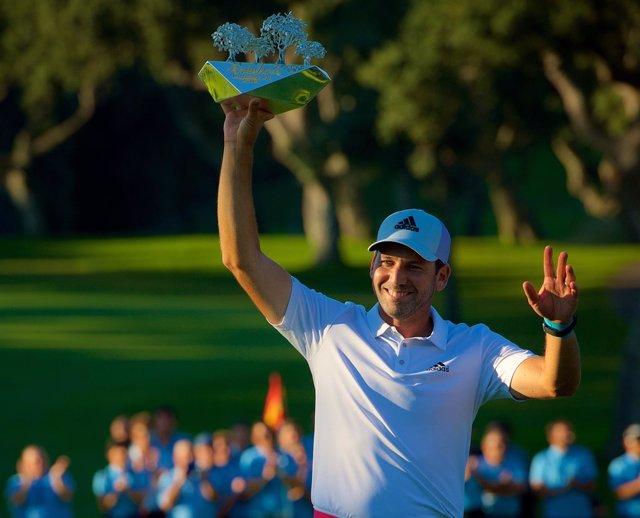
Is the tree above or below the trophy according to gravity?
above

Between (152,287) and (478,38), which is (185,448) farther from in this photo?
(152,287)

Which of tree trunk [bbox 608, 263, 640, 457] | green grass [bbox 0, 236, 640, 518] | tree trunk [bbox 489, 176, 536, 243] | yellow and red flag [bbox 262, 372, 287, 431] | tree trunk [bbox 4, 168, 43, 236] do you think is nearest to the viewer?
yellow and red flag [bbox 262, 372, 287, 431]

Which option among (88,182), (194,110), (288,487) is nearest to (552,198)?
(88,182)

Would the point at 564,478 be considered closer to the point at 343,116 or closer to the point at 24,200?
the point at 343,116

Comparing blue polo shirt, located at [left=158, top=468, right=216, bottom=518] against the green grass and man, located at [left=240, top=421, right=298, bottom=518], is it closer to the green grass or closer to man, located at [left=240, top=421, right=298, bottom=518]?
man, located at [left=240, top=421, right=298, bottom=518]

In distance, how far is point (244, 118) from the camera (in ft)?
16.8

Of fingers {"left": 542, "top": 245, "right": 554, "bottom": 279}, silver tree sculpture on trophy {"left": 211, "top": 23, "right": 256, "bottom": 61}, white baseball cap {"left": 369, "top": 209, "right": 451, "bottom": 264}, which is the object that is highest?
silver tree sculpture on trophy {"left": 211, "top": 23, "right": 256, "bottom": 61}

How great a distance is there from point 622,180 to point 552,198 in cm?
7090

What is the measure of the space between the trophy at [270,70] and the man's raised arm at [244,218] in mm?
70

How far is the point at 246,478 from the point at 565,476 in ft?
8.24

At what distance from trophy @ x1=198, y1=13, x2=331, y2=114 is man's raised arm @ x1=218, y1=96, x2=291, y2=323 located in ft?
0.23

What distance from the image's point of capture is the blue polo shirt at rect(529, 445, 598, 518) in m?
12.8

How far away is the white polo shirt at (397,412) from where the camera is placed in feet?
16.1

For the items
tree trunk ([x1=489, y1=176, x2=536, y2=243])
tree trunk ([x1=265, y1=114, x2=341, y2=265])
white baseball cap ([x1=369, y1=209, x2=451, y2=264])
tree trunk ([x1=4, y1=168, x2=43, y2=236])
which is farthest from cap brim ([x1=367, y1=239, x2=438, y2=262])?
tree trunk ([x1=489, y1=176, x2=536, y2=243])
